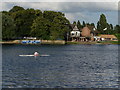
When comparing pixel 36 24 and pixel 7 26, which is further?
pixel 36 24

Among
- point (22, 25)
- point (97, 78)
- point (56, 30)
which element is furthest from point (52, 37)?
point (97, 78)

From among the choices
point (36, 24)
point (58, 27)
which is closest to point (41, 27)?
point (36, 24)

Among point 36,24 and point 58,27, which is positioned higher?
point 36,24

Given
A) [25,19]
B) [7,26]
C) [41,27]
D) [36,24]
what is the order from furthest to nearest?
[25,19] → [36,24] → [41,27] → [7,26]

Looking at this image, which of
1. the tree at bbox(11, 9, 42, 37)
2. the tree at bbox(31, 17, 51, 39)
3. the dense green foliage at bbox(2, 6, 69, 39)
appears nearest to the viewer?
the dense green foliage at bbox(2, 6, 69, 39)

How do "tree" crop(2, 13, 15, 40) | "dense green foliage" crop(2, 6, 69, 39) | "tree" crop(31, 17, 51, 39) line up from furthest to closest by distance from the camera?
"tree" crop(31, 17, 51, 39)
"dense green foliage" crop(2, 6, 69, 39)
"tree" crop(2, 13, 15, 40)

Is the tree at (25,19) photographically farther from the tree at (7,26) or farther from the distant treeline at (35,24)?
the tree at (7,26)

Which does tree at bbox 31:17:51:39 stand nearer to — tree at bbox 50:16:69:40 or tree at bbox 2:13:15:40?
tree at bbox 50:16:69:40

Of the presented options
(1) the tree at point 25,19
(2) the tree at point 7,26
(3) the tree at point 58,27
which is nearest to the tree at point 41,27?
(3) the tree at point 58,27

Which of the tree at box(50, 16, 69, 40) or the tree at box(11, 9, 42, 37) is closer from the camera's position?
the tree at box(50, 16, 69, 40)

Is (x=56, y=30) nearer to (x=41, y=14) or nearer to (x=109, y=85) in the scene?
(x=41, y=14)

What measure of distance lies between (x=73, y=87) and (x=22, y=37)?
162 metres

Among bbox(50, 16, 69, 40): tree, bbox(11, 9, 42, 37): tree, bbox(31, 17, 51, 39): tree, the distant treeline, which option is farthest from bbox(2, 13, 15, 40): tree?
bbox(50, 16, 69, 40): tree

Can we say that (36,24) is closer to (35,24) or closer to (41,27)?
(35,24)
